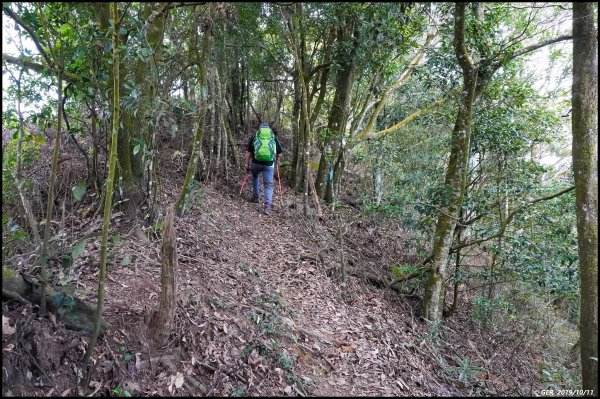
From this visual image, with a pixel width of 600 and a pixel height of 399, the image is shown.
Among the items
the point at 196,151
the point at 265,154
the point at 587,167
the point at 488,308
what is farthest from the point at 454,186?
the point at 265,154

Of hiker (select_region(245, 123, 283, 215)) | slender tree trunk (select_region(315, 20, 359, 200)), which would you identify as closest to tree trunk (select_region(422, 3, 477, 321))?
slender tree trunk (select_region(315, 20, 359, 200))

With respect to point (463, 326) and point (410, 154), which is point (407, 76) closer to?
point (410, 154)

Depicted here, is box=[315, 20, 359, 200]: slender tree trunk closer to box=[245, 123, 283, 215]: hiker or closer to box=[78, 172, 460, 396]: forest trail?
box=[245, 123, 283, 215]: hiker

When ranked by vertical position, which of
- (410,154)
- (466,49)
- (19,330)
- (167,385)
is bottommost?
(167,385)

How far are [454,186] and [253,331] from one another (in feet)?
12.8

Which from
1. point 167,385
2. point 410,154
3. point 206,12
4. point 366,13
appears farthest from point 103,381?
point 410,154

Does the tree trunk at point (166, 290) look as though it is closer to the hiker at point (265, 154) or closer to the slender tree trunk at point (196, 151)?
Result: the slender tree trunk at point (196, 151)

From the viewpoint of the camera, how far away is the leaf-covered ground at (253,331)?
3.16m

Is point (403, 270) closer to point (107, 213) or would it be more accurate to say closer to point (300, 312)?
point (300, 312)

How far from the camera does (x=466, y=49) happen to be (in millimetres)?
5410

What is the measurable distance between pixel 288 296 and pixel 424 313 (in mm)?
2506

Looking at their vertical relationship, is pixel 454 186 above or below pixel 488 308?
above

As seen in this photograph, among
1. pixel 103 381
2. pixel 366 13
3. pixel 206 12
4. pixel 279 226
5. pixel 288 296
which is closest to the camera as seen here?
pixel 103 381

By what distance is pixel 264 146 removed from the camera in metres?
8.74
